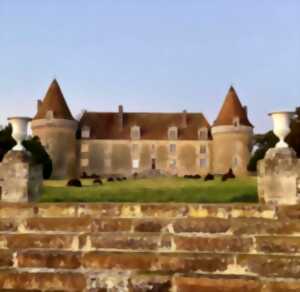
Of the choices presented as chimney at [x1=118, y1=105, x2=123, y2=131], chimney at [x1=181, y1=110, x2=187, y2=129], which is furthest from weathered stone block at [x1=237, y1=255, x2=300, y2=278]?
chimney at [x1=181, y1=110, x2=187, y2=129]

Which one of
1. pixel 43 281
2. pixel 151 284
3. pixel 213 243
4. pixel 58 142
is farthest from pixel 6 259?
pixel 58 142

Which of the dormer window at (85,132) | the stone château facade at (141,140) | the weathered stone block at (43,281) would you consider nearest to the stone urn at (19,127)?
the weathered stone block at (43,281)

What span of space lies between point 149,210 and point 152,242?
0.91m

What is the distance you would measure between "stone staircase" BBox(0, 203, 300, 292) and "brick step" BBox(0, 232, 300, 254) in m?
0.01

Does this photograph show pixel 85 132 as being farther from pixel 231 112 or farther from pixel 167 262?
pixel 167 262

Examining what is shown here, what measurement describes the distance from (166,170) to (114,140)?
6.79 m

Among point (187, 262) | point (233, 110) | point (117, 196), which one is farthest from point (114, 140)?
A: point (187, 262)

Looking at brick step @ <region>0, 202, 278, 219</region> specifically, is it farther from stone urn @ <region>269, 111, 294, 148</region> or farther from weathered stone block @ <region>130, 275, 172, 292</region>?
stone urn @ <region>269, 111, 294, 148</region>

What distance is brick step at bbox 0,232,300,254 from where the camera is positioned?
6.24 meters

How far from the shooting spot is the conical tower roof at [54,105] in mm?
65062

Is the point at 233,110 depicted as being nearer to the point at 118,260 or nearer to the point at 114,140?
the point at 114,140

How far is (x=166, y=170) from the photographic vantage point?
68562 millimetres

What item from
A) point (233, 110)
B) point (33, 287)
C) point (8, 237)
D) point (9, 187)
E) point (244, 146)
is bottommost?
point (33, 287)

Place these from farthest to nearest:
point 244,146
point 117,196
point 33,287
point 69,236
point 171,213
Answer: point 244,146
point 117,196
point 171,213
point 69,236
point 33,287
